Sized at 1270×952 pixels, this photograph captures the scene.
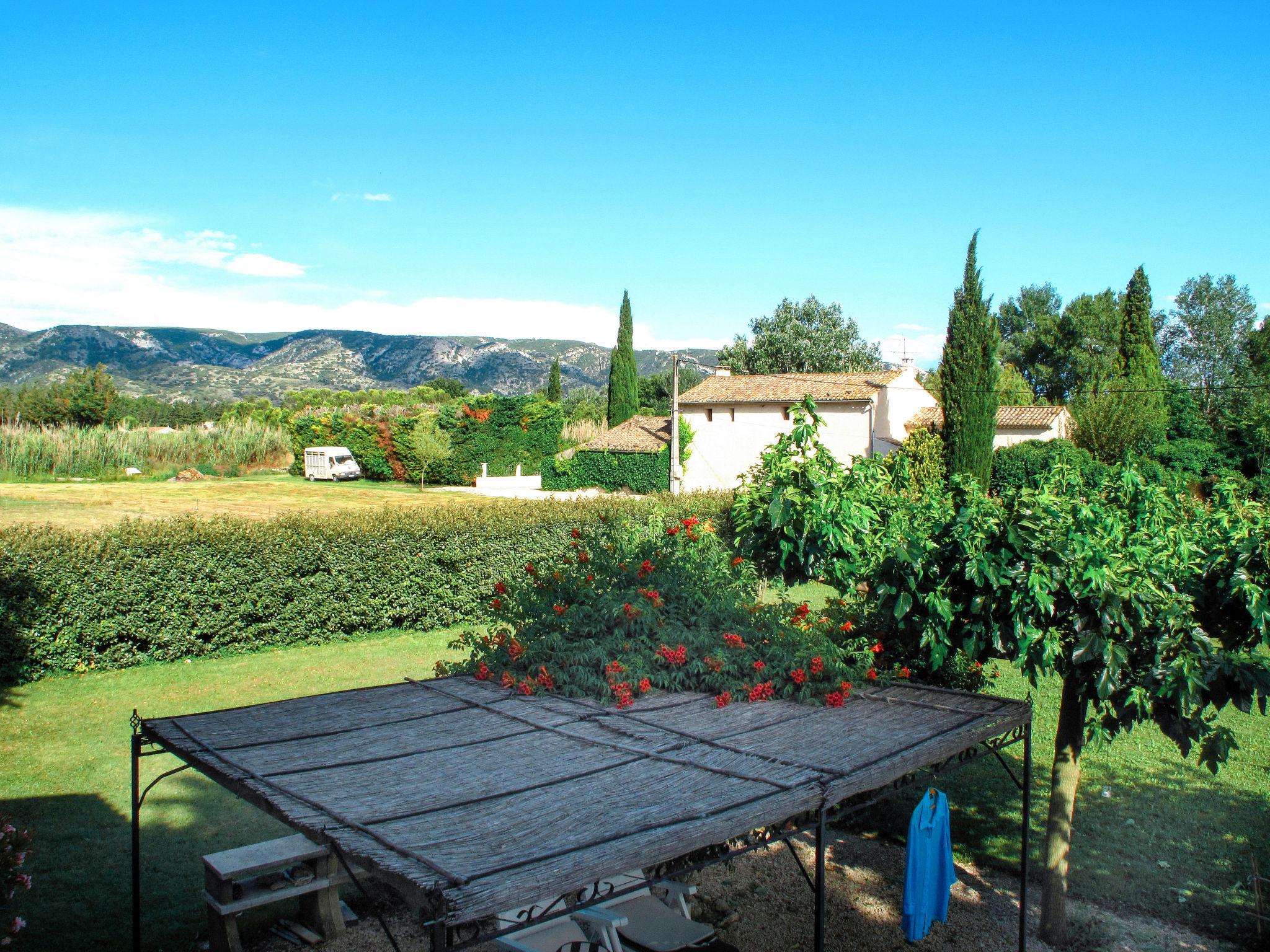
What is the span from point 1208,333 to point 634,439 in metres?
40.7

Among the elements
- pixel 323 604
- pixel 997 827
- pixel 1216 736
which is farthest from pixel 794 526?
pixel 323 604

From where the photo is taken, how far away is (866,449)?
33500 mm

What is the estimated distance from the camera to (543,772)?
3.93 metres

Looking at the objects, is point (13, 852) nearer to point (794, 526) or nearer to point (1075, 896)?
point (794, 526)

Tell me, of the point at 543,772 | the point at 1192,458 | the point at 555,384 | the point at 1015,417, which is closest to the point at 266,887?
the point at 543,772

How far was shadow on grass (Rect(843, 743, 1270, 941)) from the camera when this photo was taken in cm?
601

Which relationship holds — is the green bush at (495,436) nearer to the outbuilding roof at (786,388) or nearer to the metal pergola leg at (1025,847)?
the outbuilding roof at (786,388)

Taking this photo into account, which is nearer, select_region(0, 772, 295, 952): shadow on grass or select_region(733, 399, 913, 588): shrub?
select_region(0, 772, 295, 952): shadow on grass

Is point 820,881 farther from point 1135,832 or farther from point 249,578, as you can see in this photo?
point 249,578

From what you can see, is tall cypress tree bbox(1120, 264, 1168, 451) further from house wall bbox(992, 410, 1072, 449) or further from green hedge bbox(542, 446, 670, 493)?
green hedge bbox(542, 446, 670, 493)

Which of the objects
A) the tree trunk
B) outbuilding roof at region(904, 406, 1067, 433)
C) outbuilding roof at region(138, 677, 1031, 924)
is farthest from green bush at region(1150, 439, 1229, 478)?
outbuilding roof at region(138, 677, 1031, 924)

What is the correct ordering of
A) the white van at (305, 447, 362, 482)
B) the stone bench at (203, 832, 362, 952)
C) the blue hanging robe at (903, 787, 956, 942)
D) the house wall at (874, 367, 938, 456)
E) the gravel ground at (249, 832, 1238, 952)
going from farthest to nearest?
the white van at (305, 447, 362, 482) < the house wall at (874, 367, 938, 456) < the gravel ground at (249, 832, 1238, 952) < the blue hanging robe at (903, 787, 956, 942) < the stone bench at (203, 832, 362, 952)

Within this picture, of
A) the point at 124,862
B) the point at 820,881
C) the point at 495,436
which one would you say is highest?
the point at 495,436

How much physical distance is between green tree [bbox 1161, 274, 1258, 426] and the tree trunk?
55.2 m
